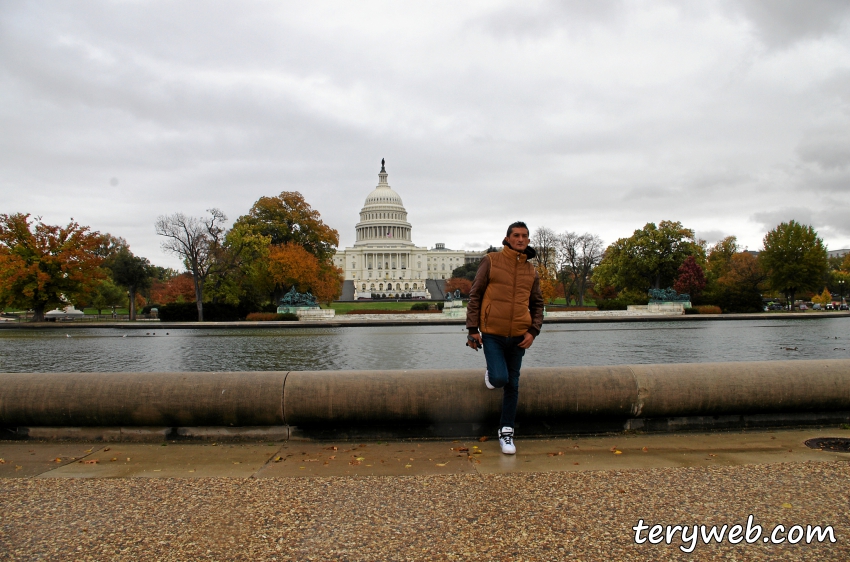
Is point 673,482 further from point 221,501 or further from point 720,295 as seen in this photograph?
point 720,295

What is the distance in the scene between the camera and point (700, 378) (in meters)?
5.76

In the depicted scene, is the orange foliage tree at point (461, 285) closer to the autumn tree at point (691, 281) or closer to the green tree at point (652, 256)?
the green tree at point (652, 256)

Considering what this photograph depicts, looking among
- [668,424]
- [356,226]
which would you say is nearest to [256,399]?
[668,424]

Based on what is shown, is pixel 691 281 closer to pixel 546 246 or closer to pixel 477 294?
pixel 546 246

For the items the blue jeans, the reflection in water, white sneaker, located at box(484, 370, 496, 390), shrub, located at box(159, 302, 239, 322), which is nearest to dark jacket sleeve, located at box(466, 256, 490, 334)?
the blue jeans

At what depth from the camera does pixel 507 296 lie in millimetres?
5246

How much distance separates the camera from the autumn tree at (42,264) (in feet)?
119

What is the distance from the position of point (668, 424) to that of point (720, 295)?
52.0m

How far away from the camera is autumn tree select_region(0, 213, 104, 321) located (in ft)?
119

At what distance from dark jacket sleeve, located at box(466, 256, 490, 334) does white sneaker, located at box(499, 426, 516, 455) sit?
84cm

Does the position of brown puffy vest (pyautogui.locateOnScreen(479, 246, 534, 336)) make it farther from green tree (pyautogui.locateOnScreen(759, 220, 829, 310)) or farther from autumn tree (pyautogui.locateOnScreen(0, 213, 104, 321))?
green tree (pyautogui.locateOnScreen(759, 220, 829, 310))

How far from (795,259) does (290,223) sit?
157ft

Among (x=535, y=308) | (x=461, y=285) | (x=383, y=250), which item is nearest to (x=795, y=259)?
(x=461, y=285)

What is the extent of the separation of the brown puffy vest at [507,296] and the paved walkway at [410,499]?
1.02 m
